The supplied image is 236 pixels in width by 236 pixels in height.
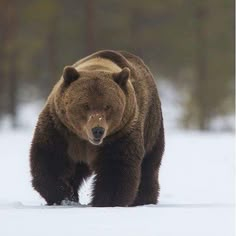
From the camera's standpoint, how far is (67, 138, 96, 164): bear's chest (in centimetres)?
611

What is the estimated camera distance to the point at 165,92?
118 ft

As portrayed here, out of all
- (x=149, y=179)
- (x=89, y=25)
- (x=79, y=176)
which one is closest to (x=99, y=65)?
(x=79, y=176)

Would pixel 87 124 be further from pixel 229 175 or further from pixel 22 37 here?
pixel 22 37

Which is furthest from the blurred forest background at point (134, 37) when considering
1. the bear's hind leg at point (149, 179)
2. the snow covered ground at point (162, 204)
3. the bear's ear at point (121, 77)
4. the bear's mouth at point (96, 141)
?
the bear's mouth at point (96, 141)

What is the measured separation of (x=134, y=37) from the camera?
27.6 meters

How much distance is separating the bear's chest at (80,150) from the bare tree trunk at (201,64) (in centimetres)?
2088

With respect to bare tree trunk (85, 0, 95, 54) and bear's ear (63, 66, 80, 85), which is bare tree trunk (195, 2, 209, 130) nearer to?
bare tree trunk (85, 0, 95, 54)

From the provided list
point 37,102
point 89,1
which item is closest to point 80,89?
point 89,1

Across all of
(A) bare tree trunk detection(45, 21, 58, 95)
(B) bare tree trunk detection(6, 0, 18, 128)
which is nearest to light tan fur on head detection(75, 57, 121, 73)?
(B) bare tree trunk detection(6, 0, 18, 128)

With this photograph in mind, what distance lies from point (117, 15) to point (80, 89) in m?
22.2

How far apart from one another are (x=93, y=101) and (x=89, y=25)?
2103cm

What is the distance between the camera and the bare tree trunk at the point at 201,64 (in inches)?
1063

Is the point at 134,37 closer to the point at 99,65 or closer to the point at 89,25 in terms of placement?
the point at 89,25

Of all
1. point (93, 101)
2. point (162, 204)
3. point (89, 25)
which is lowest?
point (162, 204)
